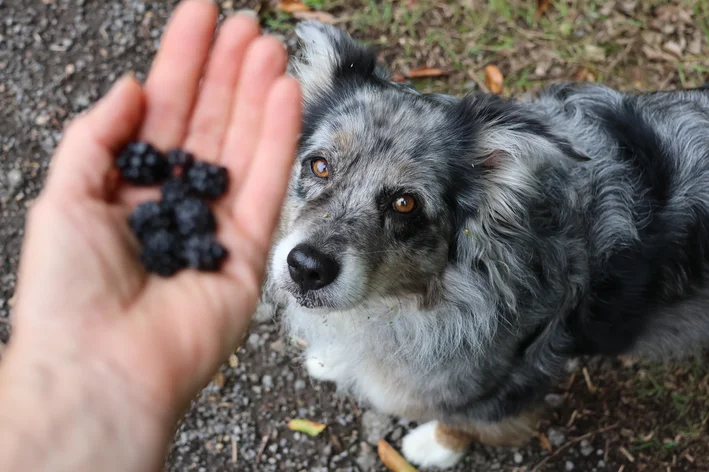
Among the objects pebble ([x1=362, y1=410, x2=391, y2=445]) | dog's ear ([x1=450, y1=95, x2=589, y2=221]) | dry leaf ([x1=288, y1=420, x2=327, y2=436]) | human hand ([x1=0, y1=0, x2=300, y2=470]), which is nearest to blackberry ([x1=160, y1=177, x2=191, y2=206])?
human hand ([x1=0, y1=0, x2=300, y2=470])

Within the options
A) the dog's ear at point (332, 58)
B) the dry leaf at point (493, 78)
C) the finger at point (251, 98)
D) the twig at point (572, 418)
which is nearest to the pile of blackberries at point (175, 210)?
the finger at point (251, 98)

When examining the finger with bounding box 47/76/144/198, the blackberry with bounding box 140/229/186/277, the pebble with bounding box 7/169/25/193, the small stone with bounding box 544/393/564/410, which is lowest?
the small stone with bounding box 544/393/564/410

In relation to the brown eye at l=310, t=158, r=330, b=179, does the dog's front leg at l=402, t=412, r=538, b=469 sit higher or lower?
lower

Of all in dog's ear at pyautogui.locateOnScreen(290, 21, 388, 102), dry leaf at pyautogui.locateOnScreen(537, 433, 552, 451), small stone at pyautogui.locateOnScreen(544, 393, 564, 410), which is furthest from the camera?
small stone at pyautogui.locateOnScreen(544, 393, 564, 410)

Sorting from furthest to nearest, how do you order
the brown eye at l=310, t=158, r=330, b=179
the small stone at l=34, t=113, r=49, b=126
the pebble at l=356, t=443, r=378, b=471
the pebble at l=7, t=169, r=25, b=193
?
the small stone at l=34, t=113, r=49, b=126, the pebble at l=7, t=169, r=25, b=193, the pebble at l=356, t=443, r=378, b=471, the brown eye at l=310, t=158, r=330, b=179

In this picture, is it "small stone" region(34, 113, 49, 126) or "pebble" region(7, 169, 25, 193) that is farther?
"small stone" region(34, 113, 49, 126)

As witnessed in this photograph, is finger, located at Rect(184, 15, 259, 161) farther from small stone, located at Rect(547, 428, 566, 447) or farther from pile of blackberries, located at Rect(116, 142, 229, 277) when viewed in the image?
small stone, located at Rect(547, 428, 566, 447)

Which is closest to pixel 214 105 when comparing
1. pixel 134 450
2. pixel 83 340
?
pixel 83 340
